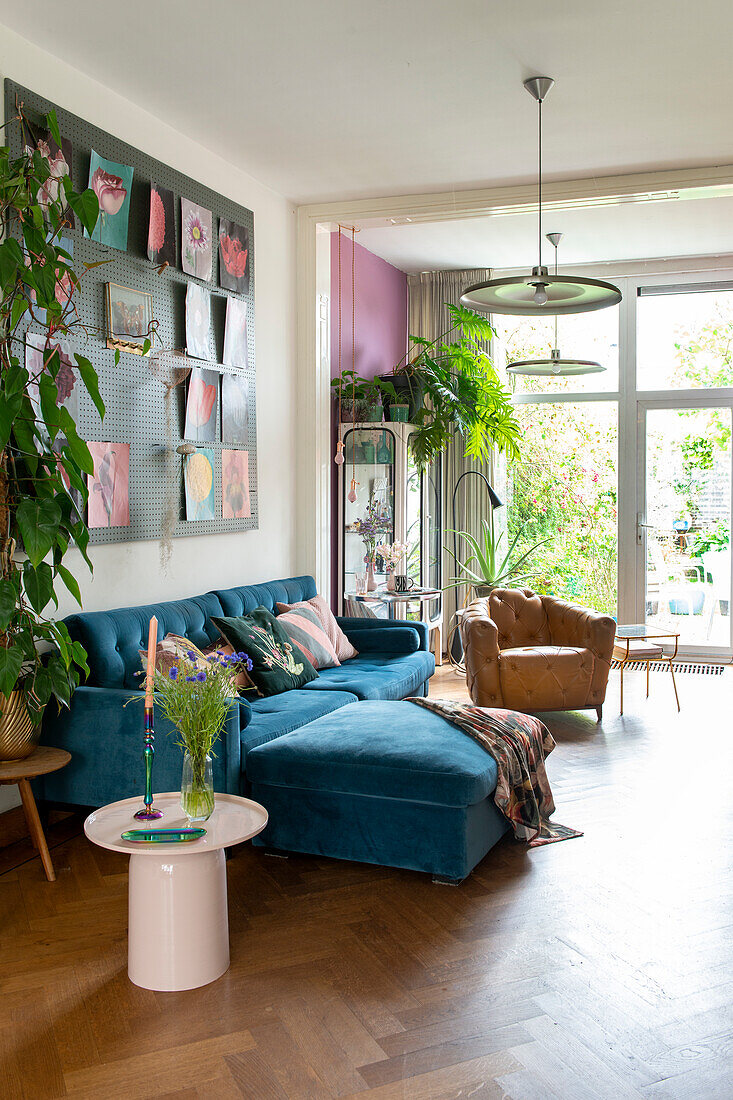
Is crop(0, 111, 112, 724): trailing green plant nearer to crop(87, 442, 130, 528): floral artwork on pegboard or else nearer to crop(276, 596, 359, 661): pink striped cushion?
crop(87, 442, 130, 528): floral artwork on pegboard

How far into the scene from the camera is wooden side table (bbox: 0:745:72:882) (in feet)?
9.84

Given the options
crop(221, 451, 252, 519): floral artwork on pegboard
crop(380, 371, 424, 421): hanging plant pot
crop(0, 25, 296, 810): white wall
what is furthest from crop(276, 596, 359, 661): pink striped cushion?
crop(380, 371, 424, 421): hanging plant pot

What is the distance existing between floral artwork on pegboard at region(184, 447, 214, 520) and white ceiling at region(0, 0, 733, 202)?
151cm

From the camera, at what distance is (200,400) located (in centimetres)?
449

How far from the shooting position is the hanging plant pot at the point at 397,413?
606 cm

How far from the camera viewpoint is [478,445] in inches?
279

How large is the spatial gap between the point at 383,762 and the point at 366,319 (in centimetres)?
432

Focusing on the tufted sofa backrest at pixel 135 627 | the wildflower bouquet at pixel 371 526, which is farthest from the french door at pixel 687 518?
the tufted sofa backrest at pixel 135 627

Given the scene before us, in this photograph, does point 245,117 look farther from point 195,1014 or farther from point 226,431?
point 195,1014

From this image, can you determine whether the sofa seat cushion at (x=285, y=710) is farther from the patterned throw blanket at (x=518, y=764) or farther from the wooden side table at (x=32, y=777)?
the wooden side table at (x=32, y=777)

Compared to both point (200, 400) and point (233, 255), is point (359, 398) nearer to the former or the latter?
point (233, 255)

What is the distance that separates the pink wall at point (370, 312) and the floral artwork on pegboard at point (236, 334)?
1.32m

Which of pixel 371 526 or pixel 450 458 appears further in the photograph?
pixel 450 458

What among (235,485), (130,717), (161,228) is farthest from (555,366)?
(130,717)
